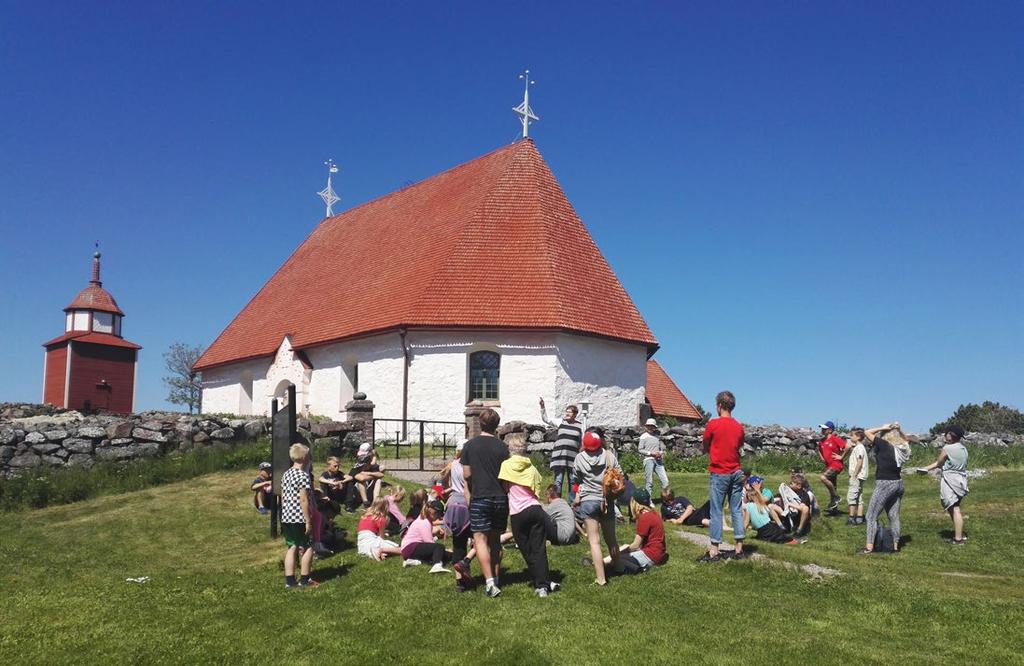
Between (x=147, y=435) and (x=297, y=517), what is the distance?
35.4 feet

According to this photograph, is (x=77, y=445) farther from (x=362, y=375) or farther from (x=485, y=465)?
(x=485, y=465)

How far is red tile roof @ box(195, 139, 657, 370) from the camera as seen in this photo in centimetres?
2502

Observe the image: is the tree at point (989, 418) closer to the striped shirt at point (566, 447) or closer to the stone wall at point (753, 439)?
the stone wall at point (753, 439)

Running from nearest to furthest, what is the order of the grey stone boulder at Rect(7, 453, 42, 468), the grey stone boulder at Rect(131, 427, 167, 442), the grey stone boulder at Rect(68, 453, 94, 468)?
1. the grey stone boulder at Rect(7, 453, 42, 468)
2. the grey stone boulder at Rect(68, 453, 94, 468)
3. the grey stone boulder at Rect(131, 427, 167, 442)

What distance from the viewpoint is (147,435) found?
18.2m

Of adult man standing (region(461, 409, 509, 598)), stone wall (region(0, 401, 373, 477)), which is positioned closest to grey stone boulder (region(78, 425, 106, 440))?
stone wall (region(0, 401, 373, 477))

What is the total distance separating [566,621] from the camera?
746cm

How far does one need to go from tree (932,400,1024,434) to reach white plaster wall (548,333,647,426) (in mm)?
41835

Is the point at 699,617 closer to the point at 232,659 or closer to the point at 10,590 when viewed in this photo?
the point at 232,659

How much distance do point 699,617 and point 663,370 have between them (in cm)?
2850

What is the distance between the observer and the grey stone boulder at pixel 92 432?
17.9m

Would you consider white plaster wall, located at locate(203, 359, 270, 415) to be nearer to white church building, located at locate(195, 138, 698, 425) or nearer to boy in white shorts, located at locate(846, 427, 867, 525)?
white church building, located at locate(195, 138, 698, 425)

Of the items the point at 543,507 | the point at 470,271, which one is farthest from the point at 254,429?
the point at 543,507

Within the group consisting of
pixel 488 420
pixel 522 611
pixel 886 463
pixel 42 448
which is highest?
pixel 488 420
